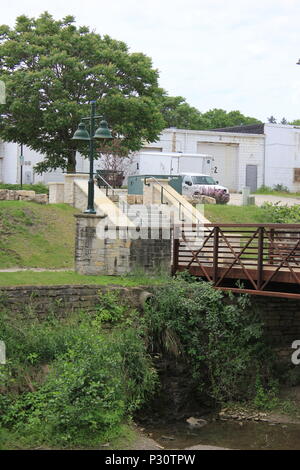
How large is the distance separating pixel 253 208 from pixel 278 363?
12.2m

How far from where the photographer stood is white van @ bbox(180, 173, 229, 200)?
32125 mm

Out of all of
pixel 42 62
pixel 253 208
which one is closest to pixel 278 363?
pixel 253 208

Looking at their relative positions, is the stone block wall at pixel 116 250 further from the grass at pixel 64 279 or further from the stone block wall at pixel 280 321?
the stone block wall at pixel 280 321

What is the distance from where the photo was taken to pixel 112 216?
802 inches

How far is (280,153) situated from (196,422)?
32373mm

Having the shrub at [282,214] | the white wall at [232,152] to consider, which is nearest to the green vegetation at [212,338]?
the shrub at [282,214]

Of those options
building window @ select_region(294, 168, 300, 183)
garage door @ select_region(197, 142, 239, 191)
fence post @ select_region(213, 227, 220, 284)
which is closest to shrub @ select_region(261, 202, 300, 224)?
fence post @ select_region(213, 227, 220, 284)

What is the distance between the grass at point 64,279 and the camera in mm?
17188

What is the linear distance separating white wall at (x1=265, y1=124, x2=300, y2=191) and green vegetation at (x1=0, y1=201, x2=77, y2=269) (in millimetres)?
22214

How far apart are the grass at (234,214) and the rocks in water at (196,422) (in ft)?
39.7

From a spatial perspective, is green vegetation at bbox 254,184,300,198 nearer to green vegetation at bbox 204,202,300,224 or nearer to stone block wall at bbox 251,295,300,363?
green vegetation at bbox 204,202,300,224

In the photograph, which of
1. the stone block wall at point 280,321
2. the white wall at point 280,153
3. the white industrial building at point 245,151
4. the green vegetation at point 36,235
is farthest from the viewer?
the white wall at point 280,153

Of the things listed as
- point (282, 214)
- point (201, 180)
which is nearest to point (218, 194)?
point (201, 180)
